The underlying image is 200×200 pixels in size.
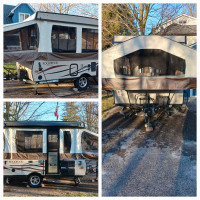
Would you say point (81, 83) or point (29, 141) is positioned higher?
point (81, 83)

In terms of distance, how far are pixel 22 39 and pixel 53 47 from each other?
0.68 m

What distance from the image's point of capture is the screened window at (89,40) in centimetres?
525

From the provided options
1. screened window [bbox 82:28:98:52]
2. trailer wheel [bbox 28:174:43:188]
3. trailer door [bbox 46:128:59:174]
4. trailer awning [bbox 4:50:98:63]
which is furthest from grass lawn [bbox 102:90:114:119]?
trailer wheel [bbox 28:174:43:188]

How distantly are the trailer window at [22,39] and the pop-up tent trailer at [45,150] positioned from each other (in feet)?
5.33

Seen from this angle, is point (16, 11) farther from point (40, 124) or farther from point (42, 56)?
point (40, 124)

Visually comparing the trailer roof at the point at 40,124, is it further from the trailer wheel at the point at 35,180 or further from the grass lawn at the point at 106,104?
the grass lawn at the point at 106,104

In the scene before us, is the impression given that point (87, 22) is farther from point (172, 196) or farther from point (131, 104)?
point (172, 196)

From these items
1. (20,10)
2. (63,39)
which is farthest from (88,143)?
(20,10)

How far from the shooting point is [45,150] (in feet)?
14.3

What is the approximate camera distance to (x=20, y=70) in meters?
5.02

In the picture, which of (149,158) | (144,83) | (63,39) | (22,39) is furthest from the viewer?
(63,39)

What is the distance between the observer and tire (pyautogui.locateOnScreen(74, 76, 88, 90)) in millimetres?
5547

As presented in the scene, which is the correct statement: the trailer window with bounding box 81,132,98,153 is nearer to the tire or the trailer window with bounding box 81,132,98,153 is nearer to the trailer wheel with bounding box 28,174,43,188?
the trailer wheel with bounding box 28,174,43,188

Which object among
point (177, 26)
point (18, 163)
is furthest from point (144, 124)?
point (177, 26)
